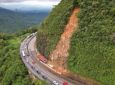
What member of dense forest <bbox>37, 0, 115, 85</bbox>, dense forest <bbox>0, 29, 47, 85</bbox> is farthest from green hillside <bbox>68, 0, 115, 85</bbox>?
dense forest <bbox>0, 29, 47, 85</bbox>

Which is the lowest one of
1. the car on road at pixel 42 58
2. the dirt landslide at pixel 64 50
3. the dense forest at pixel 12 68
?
the dense forest at pixel 12 68

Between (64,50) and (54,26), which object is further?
(54,26)

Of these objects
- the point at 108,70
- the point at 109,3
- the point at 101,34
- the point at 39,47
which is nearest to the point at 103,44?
the point at 101,34

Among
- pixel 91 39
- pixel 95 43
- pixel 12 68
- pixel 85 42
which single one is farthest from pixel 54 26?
pixel 12 68

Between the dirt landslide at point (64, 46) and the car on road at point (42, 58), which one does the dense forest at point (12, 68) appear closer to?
the car on road at point (42, 58)

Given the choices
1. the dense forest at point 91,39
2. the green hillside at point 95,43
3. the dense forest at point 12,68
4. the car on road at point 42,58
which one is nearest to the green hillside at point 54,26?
the dense forest at point 91,39

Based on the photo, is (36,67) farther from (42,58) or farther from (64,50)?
(64,50)
